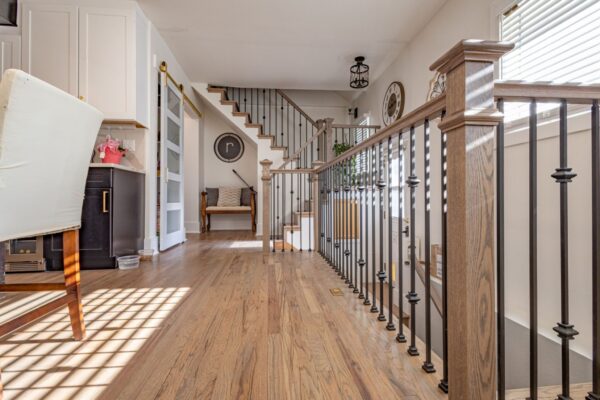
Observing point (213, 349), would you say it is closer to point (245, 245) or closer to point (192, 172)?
point (245, 245)

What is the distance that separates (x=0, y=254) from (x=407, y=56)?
4.45 m

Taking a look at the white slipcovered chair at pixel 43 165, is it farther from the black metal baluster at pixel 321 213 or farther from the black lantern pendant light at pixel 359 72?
the black lantern pendant light at pixel 359 72

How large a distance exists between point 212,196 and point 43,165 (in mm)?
5435

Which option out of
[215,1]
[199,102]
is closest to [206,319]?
[215,1]

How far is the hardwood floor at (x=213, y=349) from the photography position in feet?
3.24

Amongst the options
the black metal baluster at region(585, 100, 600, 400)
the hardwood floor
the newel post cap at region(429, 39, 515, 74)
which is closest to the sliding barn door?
the hardwood floor

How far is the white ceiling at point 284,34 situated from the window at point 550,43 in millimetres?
1184

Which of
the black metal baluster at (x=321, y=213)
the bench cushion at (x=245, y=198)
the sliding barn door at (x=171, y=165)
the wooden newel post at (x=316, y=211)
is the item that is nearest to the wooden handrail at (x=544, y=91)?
the black metal baluster at (x=321, y=213)

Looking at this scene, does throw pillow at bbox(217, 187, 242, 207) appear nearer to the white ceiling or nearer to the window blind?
the white ceiling

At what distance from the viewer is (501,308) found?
0.88m

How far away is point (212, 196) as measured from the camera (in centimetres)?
646

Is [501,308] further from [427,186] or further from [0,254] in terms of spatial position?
[0,254]

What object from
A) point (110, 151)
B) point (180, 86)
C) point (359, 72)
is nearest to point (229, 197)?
point (180, 86)

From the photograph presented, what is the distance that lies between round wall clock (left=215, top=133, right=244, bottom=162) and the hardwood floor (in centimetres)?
474
